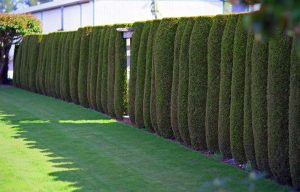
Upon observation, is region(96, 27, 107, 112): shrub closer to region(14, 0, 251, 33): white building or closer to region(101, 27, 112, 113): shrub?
region(101, 27, 112, 113): shrub

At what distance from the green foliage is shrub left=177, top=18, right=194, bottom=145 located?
1.48 m

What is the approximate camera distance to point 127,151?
31.1ft

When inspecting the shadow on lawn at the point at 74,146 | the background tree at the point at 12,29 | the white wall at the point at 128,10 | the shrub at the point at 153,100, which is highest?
the white wall at the point at 128,10

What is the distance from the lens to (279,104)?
6.87 metres

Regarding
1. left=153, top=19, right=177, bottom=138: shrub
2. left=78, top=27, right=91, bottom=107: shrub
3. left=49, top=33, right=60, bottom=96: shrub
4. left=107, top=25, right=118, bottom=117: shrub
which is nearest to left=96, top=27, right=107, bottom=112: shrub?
left=107, top=25, right=118, bottom=117: shrub

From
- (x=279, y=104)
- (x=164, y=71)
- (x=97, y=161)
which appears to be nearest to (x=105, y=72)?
(x=164, y=71)

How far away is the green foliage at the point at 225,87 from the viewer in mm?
8438

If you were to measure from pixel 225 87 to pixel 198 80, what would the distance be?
109 centimetres

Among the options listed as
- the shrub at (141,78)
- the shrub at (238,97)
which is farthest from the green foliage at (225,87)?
the shrub at (141,78)

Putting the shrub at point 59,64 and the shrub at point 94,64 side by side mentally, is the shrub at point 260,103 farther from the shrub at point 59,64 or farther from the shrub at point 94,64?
the shrub at point 59,64

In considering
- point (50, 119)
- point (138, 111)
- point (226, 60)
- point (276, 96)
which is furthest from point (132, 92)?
point (276, 96)

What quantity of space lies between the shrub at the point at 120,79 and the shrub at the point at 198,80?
14.2 ft

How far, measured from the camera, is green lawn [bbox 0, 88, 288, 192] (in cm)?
709

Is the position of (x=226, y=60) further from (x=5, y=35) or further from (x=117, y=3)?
(x=117, y=3)
